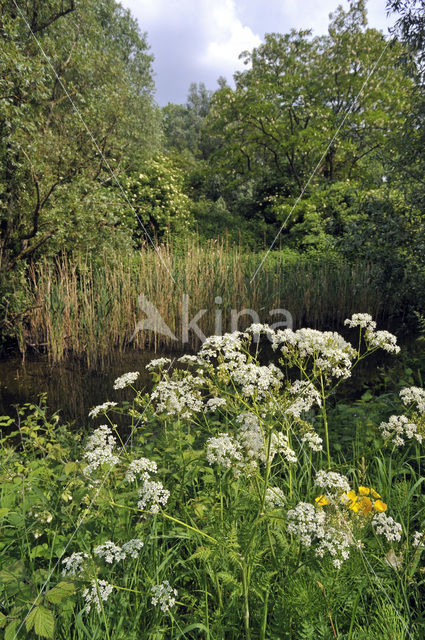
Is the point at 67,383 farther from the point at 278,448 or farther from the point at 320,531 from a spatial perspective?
the point at 320,531

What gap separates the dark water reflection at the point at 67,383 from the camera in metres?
4.61

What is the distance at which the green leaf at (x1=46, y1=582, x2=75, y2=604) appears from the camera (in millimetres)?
1078

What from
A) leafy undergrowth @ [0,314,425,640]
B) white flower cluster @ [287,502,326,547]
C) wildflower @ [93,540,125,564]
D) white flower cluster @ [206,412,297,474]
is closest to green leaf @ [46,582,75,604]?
leafy undergrowth @ [0,314,425,640]

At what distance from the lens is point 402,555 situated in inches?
56.9

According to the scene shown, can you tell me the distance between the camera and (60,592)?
1100 mm

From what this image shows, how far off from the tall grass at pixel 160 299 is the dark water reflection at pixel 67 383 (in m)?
0.26

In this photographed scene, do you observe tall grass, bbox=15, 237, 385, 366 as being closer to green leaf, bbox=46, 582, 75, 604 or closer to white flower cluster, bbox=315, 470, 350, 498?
white flower cluster, bbox=315, 470, 350, 498

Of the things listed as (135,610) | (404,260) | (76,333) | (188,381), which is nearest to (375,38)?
(404,260)

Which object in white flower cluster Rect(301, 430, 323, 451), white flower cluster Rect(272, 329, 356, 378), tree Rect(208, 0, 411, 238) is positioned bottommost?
white flower cluster Rect(301, 430, 323, 451)

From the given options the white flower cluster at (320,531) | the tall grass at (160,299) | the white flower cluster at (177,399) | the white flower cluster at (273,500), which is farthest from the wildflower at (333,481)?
the tall grass at (160,299)

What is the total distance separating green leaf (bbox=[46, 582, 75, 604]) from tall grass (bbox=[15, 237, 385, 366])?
4.78 m

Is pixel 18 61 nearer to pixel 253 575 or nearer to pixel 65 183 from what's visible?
pixel 65 183

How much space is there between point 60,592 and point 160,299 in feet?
18.4

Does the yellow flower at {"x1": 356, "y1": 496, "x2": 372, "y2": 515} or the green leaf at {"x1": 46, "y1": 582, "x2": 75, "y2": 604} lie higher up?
the yellow flower at {"x1": 356, "y1": 496, "x2": 372, "y2": 515}
